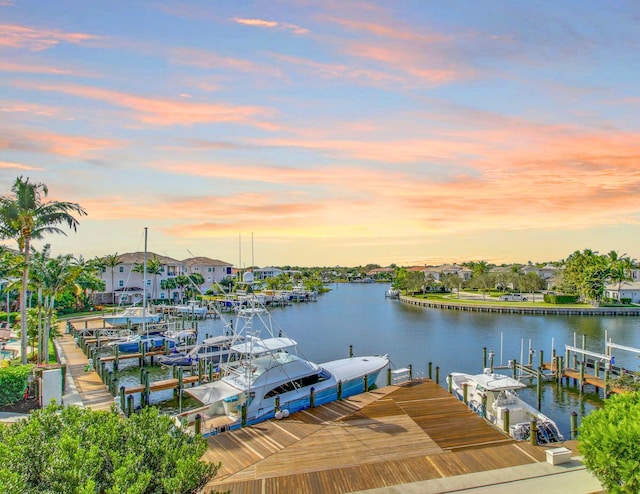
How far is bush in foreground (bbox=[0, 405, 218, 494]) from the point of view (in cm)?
654

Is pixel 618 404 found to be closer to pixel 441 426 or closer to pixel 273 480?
pixel 441 426

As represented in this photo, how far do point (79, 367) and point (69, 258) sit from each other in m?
7.39

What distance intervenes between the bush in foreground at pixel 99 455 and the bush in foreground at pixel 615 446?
7.81 m

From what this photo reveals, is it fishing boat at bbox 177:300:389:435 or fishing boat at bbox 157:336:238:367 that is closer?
fishing boat at bbox 177:300:389:435

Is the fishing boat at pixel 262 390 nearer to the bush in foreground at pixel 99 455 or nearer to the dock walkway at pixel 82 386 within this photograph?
the dock walkway at pixel 82 386

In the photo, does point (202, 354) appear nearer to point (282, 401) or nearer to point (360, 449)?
point (282, 401)

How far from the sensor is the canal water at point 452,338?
1172 inches

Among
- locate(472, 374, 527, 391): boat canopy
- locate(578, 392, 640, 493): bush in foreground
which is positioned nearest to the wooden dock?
locate(472, 374, 527, 391): boat canopy

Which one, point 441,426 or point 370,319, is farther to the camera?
point 370,319

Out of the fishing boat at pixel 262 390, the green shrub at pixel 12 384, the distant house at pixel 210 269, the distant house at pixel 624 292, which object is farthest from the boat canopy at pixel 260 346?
the distant house at pixel 624 292

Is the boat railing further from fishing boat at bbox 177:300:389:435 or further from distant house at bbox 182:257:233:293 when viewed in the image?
distant house at bbox 182:257:233:293

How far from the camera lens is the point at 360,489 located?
486 inches

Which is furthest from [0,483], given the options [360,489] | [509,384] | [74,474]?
[509,384]

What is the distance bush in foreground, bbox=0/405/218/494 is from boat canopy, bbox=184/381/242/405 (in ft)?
37.0
